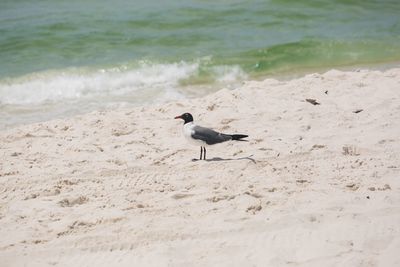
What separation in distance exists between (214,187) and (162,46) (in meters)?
7.37

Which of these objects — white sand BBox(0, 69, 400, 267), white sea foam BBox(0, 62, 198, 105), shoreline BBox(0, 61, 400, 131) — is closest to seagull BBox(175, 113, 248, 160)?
white sand BBox(0, 69, 400, 267)

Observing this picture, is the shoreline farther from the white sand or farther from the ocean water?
the white sand

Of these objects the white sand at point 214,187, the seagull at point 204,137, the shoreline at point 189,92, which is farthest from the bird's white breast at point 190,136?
the shoreline at point 189,92

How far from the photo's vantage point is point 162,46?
11.8 m

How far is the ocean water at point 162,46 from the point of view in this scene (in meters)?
9.38

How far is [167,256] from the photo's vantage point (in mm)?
3818

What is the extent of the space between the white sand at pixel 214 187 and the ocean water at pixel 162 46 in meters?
2.09

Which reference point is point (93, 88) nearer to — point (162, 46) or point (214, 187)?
point (162, 46)

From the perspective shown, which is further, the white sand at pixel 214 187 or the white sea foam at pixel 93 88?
the white sea foam at pixel 93 88

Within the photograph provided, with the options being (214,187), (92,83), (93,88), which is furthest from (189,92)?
(214,187)

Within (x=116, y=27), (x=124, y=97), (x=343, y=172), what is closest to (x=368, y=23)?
(x=116, y=27)

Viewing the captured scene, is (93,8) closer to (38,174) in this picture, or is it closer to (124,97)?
(124,97)

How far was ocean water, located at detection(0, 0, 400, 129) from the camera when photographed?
369 inches

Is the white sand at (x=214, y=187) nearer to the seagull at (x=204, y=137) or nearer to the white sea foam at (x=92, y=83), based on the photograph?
the seagull at (x=204, y=137)
